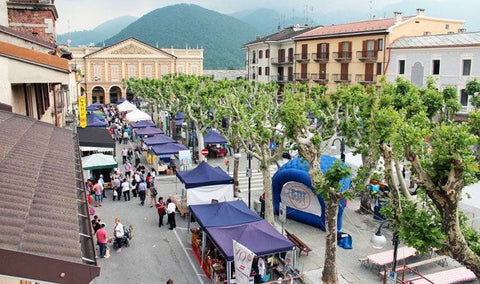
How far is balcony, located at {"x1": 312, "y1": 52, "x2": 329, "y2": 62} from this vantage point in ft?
160

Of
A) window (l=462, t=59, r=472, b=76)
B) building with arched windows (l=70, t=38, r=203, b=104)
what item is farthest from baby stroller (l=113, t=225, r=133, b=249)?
building with arched windows (l=70, t=38, r=203, b=104)

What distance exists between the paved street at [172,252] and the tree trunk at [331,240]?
600mm

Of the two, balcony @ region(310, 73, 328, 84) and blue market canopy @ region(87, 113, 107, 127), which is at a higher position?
balcony @ region(310, 73, 328, 84)

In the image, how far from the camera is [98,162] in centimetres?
2362

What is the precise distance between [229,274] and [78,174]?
6.75 metres

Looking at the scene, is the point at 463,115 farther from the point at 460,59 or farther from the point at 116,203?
the point at 116,203

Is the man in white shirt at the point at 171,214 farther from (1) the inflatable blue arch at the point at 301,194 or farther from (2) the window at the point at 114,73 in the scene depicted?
(2) the window at the point at 114,73

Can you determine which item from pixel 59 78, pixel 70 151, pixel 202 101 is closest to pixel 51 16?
pixel 202 101

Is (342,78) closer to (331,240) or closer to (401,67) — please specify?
(401,67)

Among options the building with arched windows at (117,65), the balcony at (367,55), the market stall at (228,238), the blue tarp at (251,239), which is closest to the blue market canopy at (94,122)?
the market stall at (228,238)

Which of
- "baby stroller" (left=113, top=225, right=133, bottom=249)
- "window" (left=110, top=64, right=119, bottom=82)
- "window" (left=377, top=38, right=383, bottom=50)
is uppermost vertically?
"window" (left=377, top=38, right=383, bottom=50)

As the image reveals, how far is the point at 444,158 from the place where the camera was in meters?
8.52

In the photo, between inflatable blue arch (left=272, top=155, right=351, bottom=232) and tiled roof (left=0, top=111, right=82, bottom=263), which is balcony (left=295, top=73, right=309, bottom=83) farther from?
tiled roof (left=0, top=111, right=82, bottom=263)

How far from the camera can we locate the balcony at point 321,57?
48750 mm
